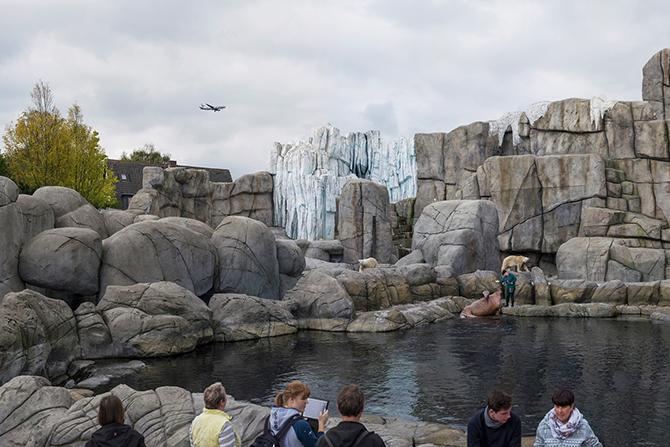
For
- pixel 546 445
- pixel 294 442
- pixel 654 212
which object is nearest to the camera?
pixel 294 442

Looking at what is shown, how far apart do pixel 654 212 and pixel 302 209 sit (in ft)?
67.1

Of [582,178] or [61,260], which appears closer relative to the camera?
[61,260]

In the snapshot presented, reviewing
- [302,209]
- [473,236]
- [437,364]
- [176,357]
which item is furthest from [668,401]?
[302,209]

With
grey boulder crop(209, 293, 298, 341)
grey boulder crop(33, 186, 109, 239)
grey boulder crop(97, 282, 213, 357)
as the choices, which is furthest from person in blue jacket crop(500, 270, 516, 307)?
grey boulder crop(33, 186, 109, 239)

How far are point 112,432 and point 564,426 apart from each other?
3517mm

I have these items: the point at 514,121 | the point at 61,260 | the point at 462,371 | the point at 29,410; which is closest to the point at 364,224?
the point at 514,121

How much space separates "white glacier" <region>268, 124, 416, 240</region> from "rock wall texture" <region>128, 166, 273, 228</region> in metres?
1.44

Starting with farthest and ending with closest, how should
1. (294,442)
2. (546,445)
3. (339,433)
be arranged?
(546,445) → (294,442) → (339,433)

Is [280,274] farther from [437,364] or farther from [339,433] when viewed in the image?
[339,433]

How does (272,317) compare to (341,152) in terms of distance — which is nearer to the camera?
(272,317)

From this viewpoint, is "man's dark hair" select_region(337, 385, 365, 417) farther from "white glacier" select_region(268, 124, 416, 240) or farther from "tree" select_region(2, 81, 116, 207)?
"white glacier" select_region(268, 124, 416, 240)

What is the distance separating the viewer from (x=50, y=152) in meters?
26.3

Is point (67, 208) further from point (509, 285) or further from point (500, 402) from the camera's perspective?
point (500, 402)

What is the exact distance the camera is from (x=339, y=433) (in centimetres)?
348
